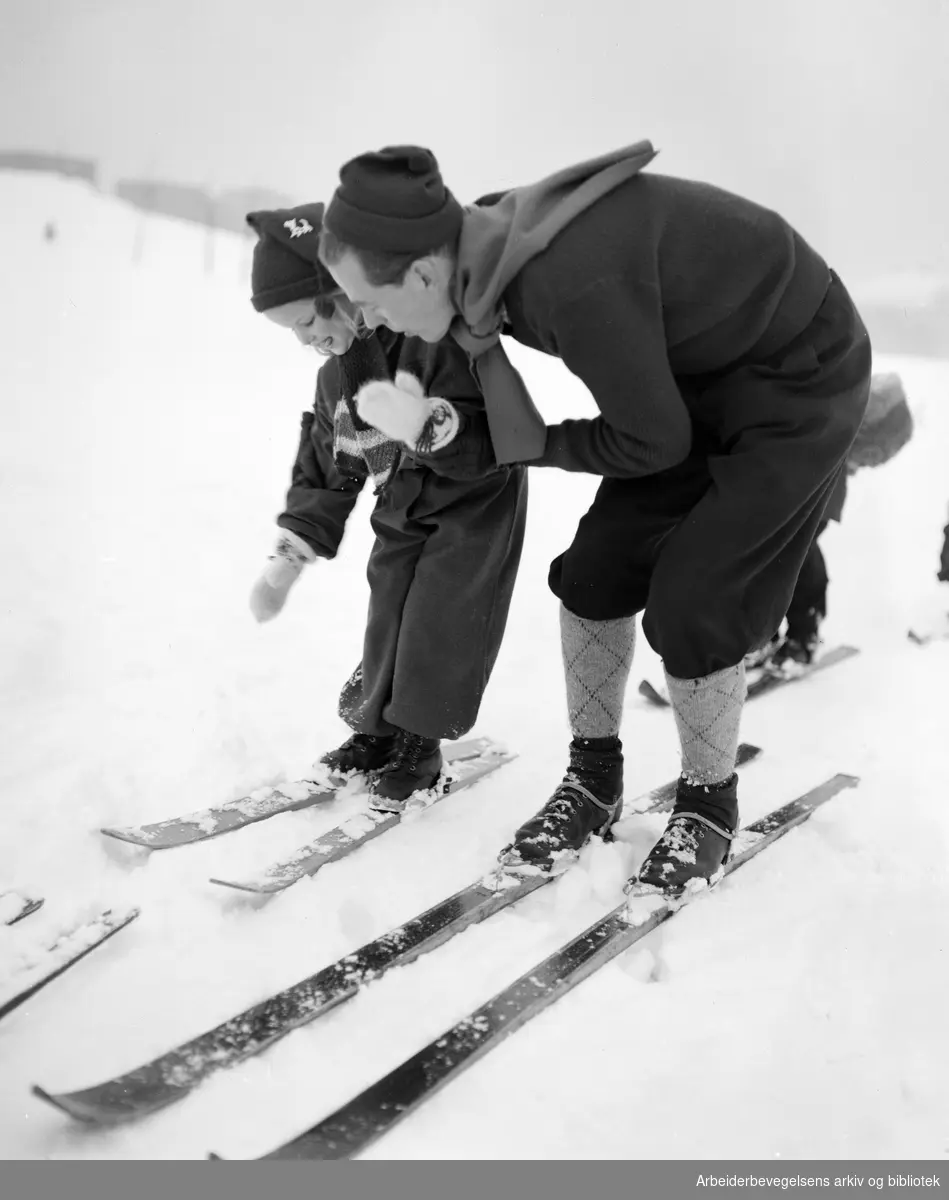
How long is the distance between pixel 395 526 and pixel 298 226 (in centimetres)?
52

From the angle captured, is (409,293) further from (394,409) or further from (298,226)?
(298,226)

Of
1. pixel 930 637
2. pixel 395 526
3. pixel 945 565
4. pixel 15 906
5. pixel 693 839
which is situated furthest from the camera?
pixel 945 565

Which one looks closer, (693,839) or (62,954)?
(62,954)

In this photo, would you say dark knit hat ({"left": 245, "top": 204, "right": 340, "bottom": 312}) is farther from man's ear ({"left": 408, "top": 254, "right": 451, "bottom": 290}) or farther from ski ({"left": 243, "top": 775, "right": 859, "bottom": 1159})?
ski ({"left": 243, "top": 775, "right": 859, "bottom": 1159})

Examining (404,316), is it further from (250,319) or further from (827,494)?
(250,319)

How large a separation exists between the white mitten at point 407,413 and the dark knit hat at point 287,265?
304 millimetres

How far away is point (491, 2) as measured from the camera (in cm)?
Result: 370

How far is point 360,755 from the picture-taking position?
76.8 inches

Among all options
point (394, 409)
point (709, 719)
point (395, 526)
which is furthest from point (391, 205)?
point (709, 719)

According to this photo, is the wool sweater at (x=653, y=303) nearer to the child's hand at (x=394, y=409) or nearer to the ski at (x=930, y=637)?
the child's hand at (x=394, y=409)

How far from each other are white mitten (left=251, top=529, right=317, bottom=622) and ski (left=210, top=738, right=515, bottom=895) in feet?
1.32

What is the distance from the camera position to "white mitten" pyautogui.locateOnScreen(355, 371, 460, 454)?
4.37ft

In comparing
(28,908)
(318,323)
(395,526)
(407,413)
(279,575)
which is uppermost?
(318,323)
